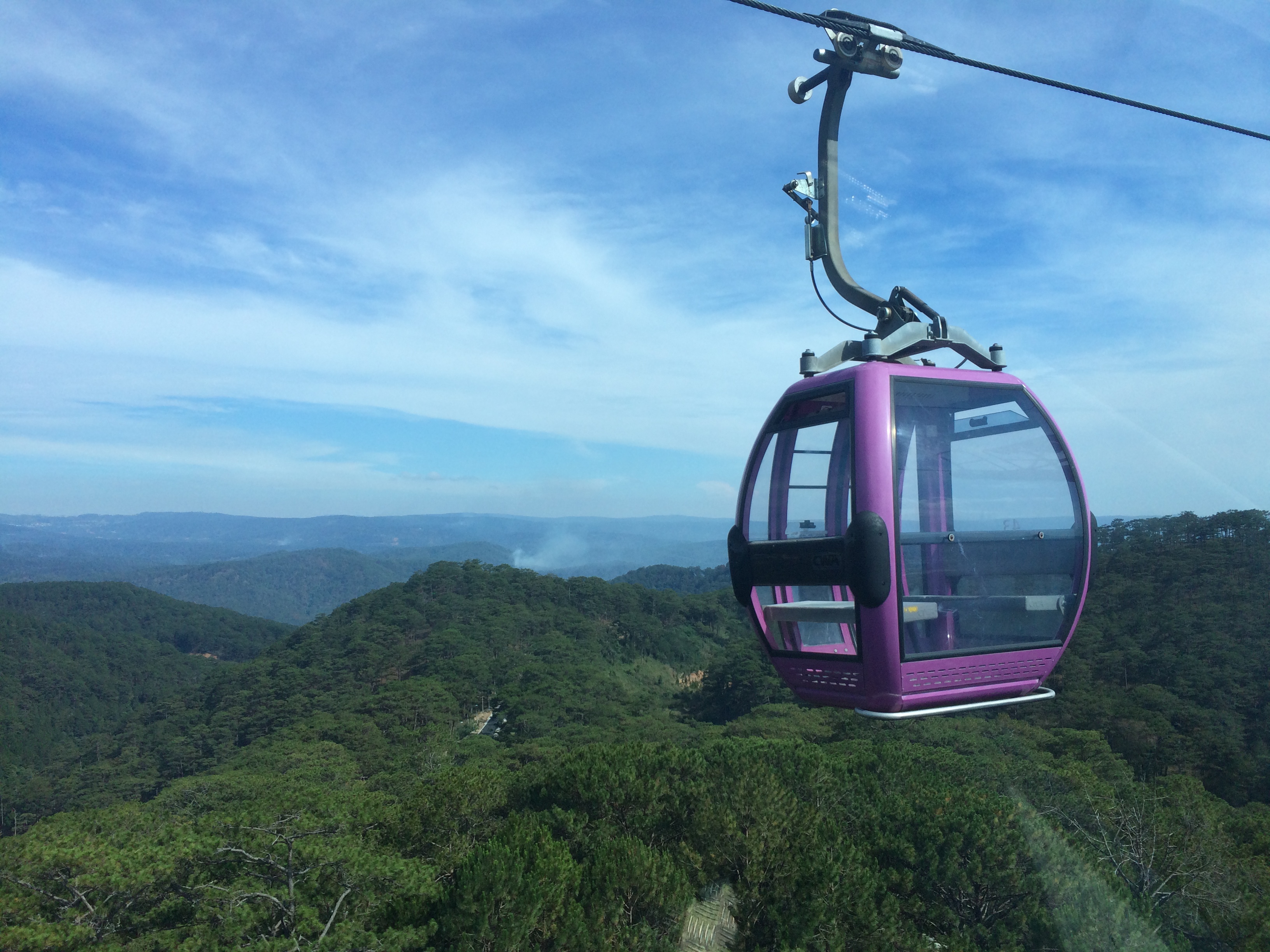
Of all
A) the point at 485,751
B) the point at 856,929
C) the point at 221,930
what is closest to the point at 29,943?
the point at 221,930

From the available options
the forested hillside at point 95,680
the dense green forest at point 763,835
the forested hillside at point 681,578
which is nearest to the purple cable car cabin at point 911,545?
the dense green forest at point 763,835

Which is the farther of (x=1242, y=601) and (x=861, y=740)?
(x=1242, y=601)

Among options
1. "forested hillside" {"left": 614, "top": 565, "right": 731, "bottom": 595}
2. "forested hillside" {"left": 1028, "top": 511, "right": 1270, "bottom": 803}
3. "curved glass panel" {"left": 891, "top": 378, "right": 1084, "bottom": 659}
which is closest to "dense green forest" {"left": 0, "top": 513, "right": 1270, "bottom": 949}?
"forested hillside" {"left": 1028, "top": 511, "right": 1270, "bottom": 803}

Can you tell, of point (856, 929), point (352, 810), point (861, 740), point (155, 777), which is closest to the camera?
point (856, 929)

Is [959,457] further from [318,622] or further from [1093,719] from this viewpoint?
[318,622]

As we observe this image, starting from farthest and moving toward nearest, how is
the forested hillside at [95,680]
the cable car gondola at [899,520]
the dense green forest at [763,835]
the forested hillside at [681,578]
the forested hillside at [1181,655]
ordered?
the forested hillside at [681,578]
the forested hillside at [95,680]
the forested hillside at [1181,655]
the dense green forest at [763,835]
the cable car gondola at [899,520]

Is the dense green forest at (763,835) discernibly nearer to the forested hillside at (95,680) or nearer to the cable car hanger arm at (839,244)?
the cable car hanger arm at (839,244)

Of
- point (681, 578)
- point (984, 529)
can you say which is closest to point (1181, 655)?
point (984, 529)

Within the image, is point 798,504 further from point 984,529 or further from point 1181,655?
point 1181,655
